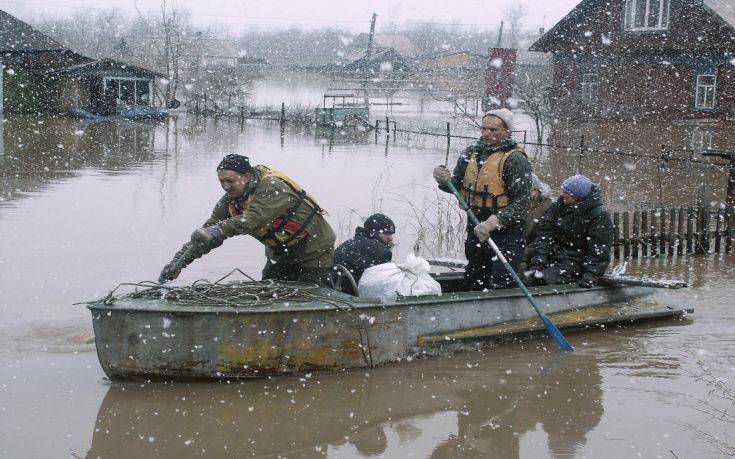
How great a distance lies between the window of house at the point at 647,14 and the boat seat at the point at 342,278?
27.2 metres

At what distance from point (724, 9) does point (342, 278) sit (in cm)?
2698

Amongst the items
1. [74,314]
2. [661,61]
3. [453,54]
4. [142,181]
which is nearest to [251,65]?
[453,54]

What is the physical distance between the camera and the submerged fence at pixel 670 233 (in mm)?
11477

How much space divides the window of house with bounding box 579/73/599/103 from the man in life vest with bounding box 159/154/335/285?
28.3m

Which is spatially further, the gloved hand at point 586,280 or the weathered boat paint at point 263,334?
the gloved hand at point 586,280

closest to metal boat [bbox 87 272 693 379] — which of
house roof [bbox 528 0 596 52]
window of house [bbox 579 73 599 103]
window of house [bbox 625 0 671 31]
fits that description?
window of house [bbox 625 0 671 31]

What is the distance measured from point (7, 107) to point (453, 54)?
3991 centimetres

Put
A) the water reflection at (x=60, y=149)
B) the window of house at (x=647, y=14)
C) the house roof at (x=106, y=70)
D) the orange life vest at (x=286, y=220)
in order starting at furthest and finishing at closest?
the house roof at (x=106, y=70)
the window of house at (x=647, y=14)
the water reflection at (x=60, y=149)
the orange life vest at (x=286, y=220)

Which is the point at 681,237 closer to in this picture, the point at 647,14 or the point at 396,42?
the point at 647,14

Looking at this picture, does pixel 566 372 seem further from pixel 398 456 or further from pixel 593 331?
pixel 398 456

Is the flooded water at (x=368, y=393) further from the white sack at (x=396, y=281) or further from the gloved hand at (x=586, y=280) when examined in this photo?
the white sack at (x=396, y=281)

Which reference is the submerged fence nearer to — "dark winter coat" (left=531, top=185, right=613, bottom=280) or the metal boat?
"dark winter coat" (left=531, top=185, right=613, bottom=280)

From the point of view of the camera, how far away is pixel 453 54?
71625mm

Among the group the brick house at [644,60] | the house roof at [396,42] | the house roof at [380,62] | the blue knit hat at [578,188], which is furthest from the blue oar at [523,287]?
the house roof at [396,42]
